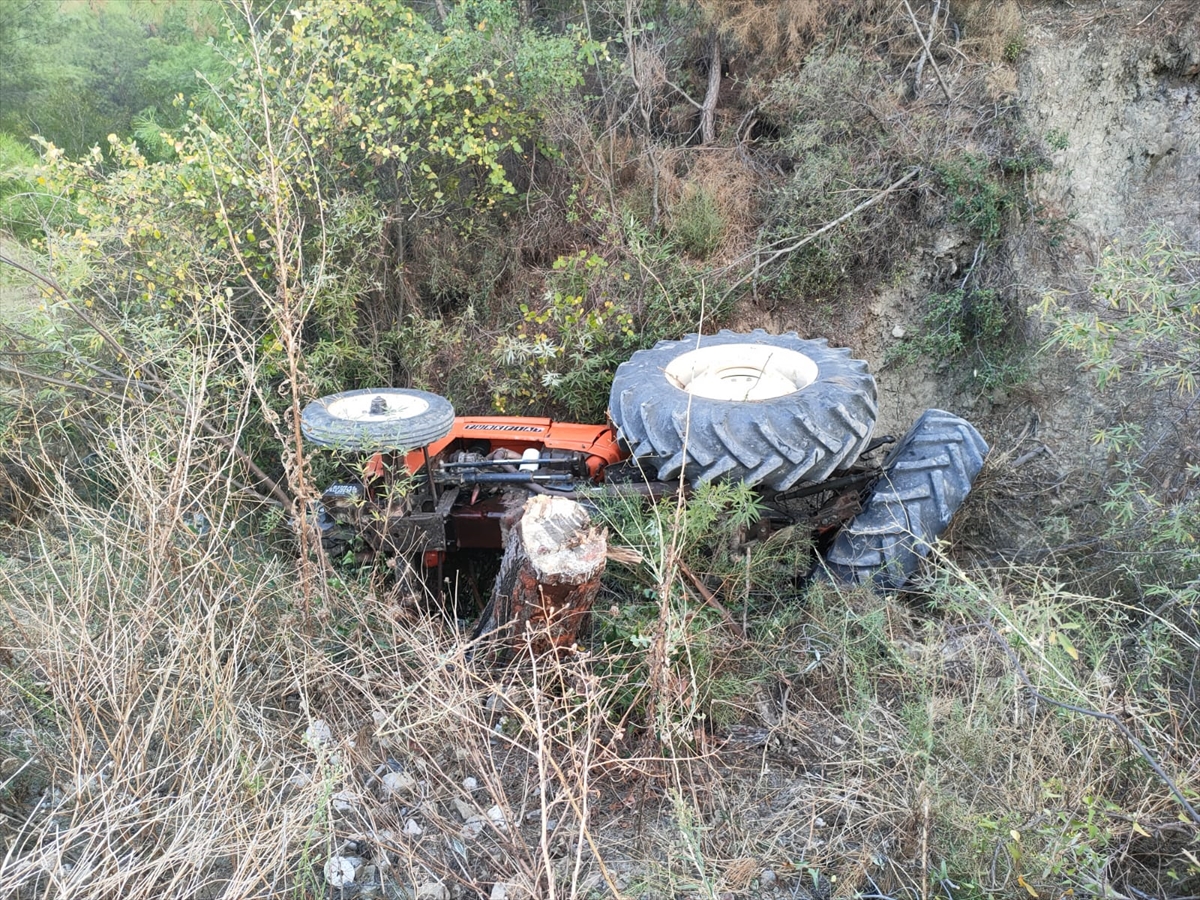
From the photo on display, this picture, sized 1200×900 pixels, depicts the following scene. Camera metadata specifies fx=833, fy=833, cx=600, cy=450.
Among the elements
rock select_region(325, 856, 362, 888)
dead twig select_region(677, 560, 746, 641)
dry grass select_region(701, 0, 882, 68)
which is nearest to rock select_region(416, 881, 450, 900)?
rock select_region(325, 856, 362, 888)

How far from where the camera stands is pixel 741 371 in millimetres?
3975

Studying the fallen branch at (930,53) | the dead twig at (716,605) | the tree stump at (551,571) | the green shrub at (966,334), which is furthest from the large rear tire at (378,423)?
the fallen branch at (930,53)

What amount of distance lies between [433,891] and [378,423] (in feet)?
5.06

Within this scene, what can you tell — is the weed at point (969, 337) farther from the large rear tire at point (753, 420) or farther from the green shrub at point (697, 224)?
the green shrub at point (697, 224)

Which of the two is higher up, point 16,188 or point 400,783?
point 16,188

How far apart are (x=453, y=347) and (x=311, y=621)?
2440 millimetres

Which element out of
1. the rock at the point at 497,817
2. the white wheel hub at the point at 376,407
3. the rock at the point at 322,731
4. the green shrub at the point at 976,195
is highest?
the green shrub at the point at 976,195

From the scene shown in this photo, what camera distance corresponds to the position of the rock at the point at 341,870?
2.23 meters

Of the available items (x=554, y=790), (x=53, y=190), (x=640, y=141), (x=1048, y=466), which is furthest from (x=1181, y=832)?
(x=53, y=190)

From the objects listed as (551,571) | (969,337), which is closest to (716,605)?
→ (551,571)

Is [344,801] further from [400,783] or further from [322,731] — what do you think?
[322,731]

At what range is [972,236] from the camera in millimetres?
4953

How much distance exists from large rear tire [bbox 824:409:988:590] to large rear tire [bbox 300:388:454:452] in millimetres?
1770

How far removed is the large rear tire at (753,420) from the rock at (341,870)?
5.28ft
